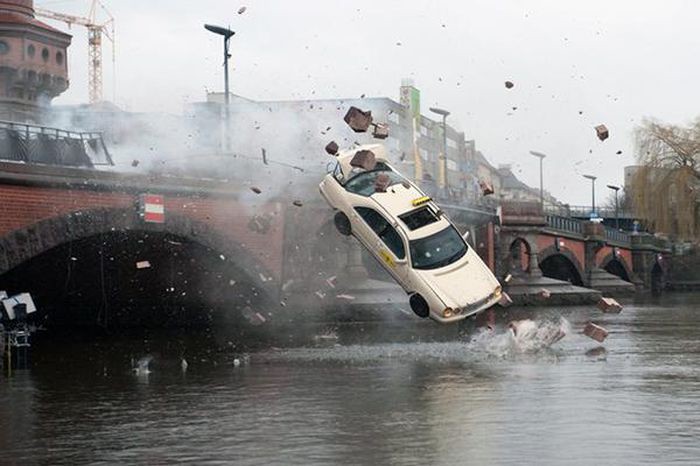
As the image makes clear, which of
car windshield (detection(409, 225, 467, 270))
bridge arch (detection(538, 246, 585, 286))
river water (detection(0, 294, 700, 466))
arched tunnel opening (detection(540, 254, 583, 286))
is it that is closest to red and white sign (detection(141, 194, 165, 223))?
river water (detection(0, 294, 700, 466))

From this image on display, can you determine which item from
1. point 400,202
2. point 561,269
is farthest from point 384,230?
point 561,269

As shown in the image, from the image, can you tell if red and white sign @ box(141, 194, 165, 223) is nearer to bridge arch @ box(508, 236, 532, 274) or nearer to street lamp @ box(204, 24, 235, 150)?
street lamp @ box(204, 24, 235, 150)

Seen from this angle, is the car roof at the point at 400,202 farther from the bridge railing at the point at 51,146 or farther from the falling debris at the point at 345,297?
the falling debris at the point at 345,297

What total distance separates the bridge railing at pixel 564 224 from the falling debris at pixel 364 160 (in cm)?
5564

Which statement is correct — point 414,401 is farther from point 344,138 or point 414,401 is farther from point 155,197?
point 344,138

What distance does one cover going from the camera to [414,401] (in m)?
22.5

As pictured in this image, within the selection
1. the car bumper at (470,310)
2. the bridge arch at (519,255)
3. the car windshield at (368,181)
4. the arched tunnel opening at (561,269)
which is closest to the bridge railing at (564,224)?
the arched tunnel opening at (561,269)

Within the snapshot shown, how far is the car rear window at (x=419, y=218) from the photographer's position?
35.7 m

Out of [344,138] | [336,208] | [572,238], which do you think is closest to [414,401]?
[336,208]

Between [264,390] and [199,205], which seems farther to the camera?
[199,205]

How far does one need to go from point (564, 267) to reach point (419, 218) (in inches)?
2666

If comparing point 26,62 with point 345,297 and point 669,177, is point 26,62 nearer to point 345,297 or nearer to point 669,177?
point 345,297

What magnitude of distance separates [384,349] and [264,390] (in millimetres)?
11926

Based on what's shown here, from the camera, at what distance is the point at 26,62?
240ft
